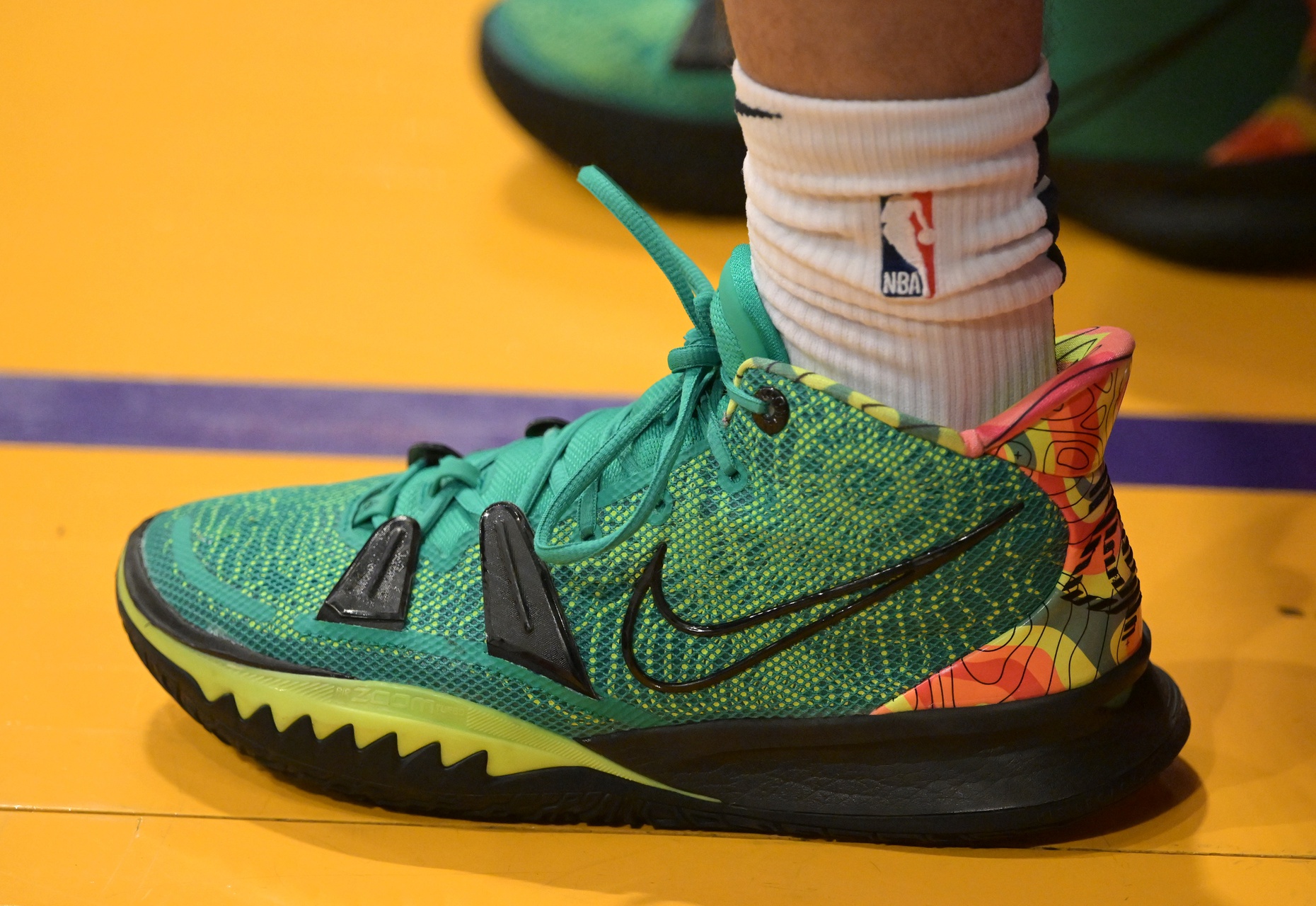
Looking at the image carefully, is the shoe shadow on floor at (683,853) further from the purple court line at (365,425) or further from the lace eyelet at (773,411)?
the purple court line at (365,425)

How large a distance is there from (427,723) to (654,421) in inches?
9.9

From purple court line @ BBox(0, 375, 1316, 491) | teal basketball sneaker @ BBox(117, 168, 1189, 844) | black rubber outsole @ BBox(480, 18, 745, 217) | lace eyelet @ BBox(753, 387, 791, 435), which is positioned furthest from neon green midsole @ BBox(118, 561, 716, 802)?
black rubber outsole @ BBox(480, 18, 745, 217)

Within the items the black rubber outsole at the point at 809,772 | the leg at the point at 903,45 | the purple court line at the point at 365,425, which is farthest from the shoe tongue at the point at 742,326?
the purple court line at the point at 365,425

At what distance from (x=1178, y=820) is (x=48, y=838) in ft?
2.50

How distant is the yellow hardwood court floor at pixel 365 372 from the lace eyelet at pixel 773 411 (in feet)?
0.97

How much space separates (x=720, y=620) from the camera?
0.75m

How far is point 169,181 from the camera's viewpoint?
2.07m

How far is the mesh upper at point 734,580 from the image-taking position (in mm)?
695

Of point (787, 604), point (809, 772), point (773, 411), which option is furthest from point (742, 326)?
point (809, 772)

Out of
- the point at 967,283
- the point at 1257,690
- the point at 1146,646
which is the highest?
the point at 967,283

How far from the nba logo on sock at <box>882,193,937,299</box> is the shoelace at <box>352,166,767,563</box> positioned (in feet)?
0.41

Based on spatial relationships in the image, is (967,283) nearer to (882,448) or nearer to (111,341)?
(882,448)

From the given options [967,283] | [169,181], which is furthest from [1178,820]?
[169,181]

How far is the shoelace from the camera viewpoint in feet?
2.48
